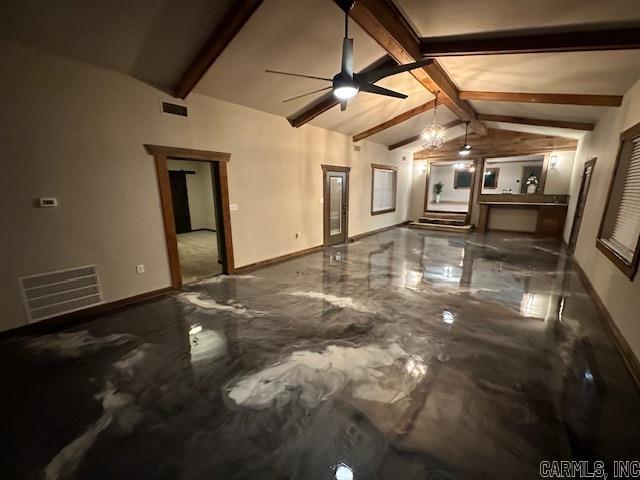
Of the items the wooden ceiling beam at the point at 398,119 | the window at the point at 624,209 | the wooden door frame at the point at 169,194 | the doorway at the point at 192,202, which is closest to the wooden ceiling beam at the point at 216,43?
the wooden door frame at the point at 169,194

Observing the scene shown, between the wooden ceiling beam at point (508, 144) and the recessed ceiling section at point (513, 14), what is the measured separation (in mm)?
6539

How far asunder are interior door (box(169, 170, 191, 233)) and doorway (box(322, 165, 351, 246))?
4726 millimetres

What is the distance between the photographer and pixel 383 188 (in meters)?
8.77

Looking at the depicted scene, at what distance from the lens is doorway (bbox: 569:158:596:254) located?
507cm

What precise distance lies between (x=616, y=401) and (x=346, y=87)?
324cm

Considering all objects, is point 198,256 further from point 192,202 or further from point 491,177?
point 491,177

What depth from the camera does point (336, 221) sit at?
6.88 metres

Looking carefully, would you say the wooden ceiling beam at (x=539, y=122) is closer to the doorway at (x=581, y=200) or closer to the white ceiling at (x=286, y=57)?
the doorway at (x=581, y=200)

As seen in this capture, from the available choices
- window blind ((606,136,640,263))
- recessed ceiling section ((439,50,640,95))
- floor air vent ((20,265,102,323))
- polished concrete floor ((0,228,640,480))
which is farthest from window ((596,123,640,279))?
floor air vent ((20,265,102,323))

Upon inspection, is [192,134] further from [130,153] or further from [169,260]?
[169,260]

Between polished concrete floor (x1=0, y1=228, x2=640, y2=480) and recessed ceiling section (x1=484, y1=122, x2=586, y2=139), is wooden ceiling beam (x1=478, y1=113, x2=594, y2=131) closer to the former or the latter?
recessed ceiling section (x1=484, y1=122, x2=586, y2=139)

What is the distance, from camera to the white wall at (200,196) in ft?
27.3

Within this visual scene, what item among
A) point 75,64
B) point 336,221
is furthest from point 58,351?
point 336,221

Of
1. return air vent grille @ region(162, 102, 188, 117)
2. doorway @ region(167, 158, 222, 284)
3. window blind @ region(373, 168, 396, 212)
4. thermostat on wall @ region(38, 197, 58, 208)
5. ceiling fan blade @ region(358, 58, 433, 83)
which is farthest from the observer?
window blind @ region(373, 168, 396, 212)
